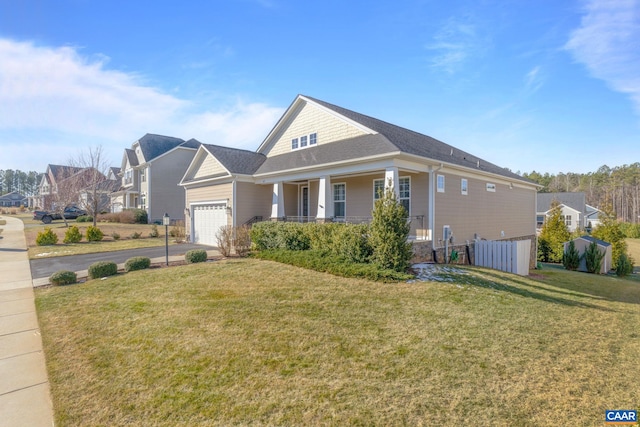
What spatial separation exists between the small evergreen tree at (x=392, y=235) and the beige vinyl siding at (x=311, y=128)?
17.7 ft

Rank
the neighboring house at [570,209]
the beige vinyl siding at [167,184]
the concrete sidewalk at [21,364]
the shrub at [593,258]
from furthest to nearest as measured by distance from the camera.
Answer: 1. the neighboring house at [570,209]
2. the beige vinyl siding at [167,184]
3. the shrub at [593,258]
4. the concrete sidewalk at [21,364]

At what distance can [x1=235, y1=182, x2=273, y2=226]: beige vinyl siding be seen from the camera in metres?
16.0

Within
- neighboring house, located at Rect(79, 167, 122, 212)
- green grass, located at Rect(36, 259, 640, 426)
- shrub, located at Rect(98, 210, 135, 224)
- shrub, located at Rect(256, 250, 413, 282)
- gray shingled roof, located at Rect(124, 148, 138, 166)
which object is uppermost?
gray shingled roof, located at Rect(124, 148, 138, 166)

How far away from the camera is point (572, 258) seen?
16875 millimetres

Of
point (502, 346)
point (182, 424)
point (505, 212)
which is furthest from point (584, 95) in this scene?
point (182, 424)

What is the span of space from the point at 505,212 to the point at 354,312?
50.6ft

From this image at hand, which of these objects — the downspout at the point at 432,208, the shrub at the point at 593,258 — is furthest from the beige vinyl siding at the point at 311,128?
the shrub at the point at 593,258

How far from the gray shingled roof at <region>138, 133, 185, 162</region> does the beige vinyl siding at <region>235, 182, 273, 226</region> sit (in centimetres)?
2035

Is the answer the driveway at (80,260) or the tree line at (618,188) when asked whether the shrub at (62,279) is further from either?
the tree line at (618,188)

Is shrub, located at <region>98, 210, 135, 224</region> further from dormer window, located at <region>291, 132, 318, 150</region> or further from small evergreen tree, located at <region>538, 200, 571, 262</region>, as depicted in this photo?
small evergreen tree, located at <region>538, 200, 571, 262</region>

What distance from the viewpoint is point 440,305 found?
6551mm

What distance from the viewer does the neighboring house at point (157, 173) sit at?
3025 centimetres

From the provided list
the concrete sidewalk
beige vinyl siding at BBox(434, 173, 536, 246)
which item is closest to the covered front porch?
beige vinyl siding at BBox(434, 173, 536, 246)

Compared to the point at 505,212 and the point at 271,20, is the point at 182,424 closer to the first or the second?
the point at 271,20
